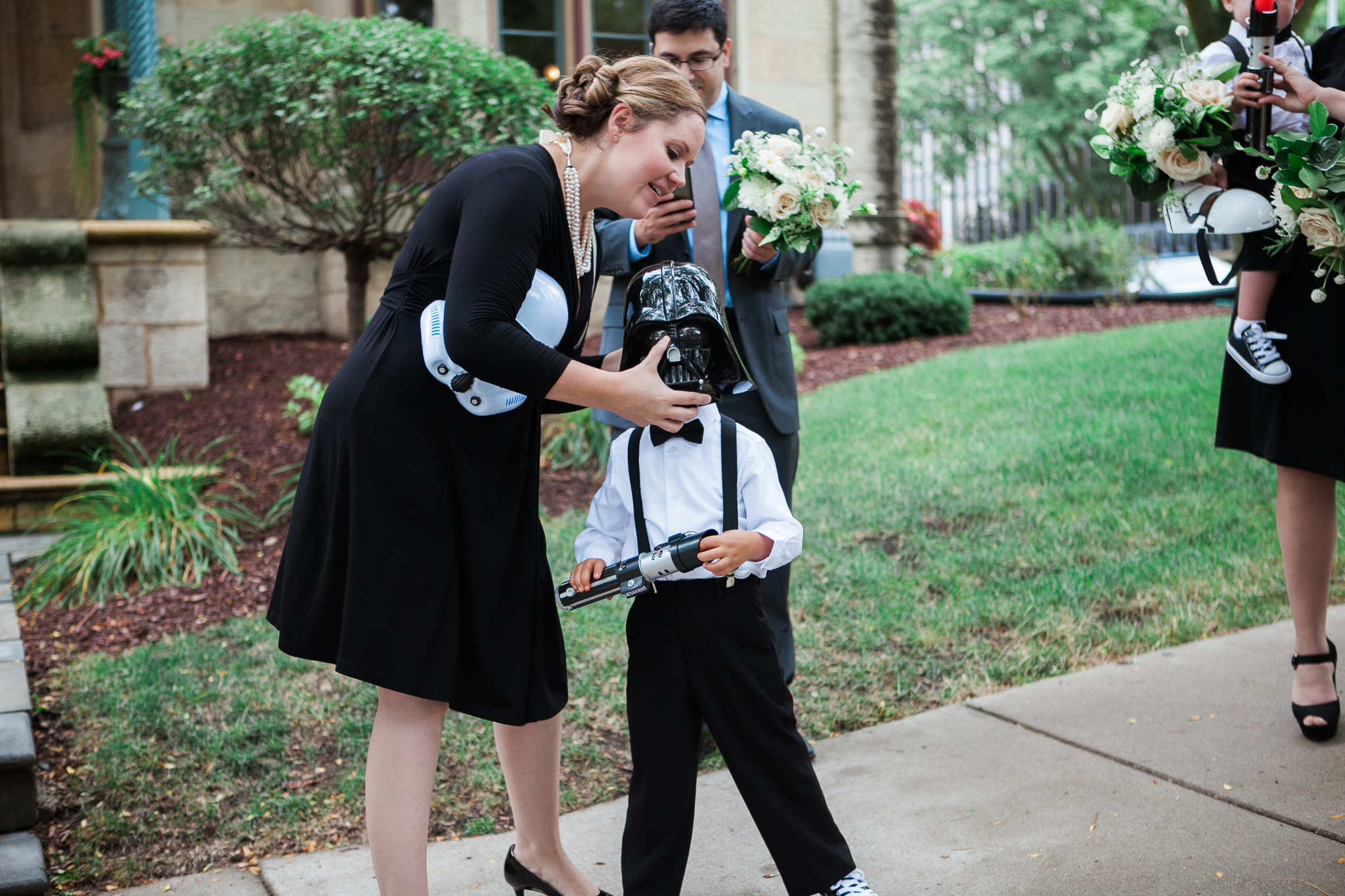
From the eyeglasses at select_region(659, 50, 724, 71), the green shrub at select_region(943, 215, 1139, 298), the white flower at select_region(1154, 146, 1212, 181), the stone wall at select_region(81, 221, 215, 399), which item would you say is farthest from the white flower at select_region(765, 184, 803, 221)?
the green shrub at select_region(943, 215, 1139, 298)

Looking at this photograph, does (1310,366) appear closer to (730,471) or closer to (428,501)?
(730,471)

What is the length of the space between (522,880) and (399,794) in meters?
0.51

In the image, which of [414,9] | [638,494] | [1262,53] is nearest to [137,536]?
[638,494]

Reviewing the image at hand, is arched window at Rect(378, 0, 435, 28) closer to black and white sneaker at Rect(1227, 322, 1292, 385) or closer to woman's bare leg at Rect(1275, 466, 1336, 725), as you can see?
black and white sneaker at Rect(1227, 322, 1292, 385)

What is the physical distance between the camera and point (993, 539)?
5289 millimetres

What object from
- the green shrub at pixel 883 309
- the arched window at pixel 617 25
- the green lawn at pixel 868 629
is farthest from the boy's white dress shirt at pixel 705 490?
the arched window at pixel 617 25

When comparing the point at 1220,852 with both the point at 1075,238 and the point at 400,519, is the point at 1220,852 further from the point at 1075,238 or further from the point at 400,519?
the point at 1075,238

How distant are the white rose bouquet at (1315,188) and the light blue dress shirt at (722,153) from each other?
4.41 ft

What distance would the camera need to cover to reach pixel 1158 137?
312 centimetres

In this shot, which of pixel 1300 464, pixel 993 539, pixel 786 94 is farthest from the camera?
pixel 786 94

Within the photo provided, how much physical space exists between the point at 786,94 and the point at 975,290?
173 inches

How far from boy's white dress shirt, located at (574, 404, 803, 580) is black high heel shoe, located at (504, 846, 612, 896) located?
0.76 meters

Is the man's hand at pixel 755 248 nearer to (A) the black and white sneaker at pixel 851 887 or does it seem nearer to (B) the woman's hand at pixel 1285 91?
(B) the woman's hand at pixel 1285 91

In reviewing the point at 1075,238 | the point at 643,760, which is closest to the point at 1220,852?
the point at 643,760
